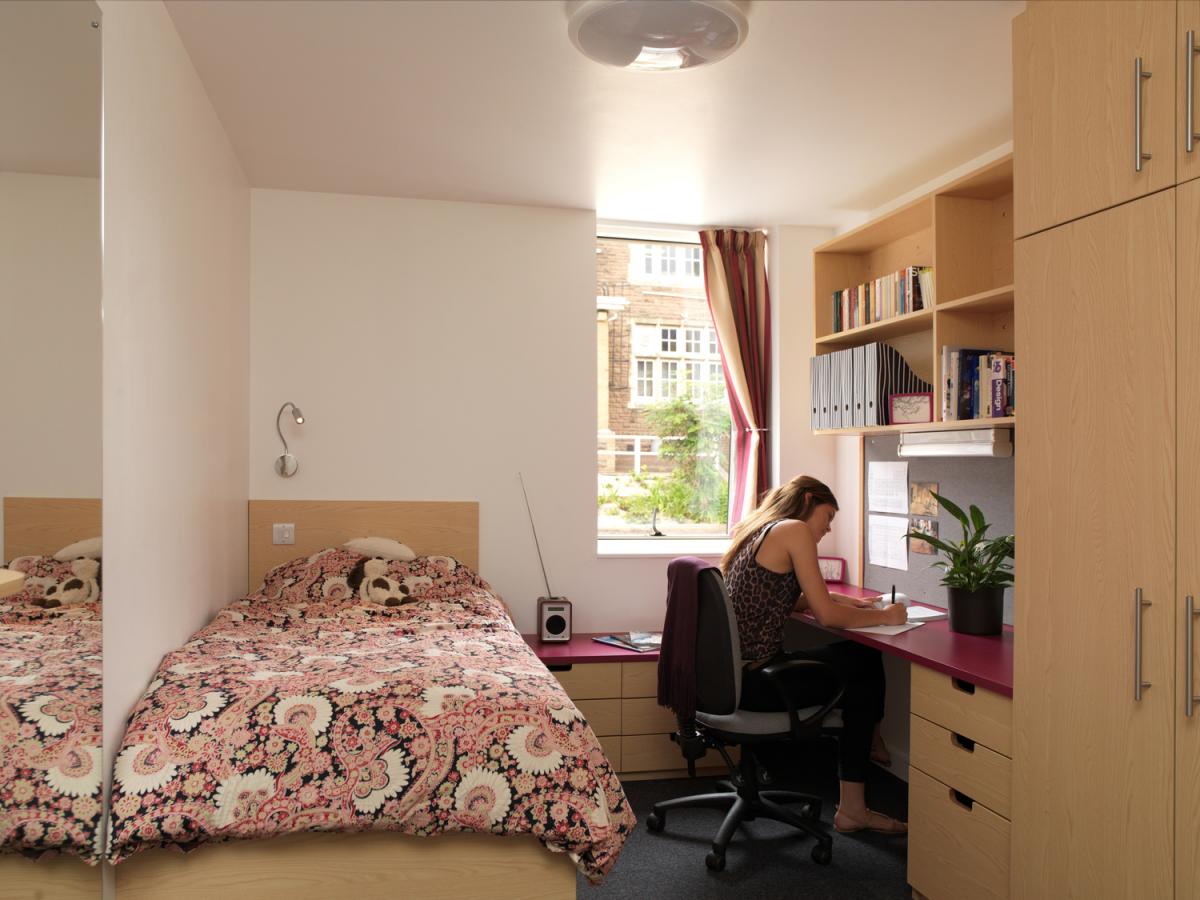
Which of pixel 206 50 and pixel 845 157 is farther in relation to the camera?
pixel 845 157

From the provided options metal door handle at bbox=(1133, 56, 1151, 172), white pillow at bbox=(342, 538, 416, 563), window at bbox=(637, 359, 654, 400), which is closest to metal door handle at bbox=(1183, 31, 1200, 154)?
metal door handle at bbox=(1133, 56, 1151, 172)

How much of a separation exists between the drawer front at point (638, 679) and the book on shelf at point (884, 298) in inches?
66.5

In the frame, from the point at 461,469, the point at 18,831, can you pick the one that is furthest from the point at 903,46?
the point at 18,831

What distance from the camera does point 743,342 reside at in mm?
4543

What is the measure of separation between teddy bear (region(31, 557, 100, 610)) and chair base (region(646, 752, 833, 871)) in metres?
2.05

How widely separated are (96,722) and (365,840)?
668mm

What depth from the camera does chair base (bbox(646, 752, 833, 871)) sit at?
9.73 feet

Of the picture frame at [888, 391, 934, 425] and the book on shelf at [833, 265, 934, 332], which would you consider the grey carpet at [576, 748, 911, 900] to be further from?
the book on shelf at [833, 265, 934, 332]

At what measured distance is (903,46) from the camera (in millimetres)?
2588

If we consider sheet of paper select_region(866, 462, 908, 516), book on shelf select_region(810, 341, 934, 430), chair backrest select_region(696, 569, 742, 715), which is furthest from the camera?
sheet of paper select_region(866, 462, 908, 516)

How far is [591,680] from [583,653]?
118 mm

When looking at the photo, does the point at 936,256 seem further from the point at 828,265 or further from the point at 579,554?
the point at 579,554

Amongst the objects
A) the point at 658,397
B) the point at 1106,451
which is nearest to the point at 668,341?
the point at 658,397

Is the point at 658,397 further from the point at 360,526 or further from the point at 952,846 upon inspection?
the point at 952,846
